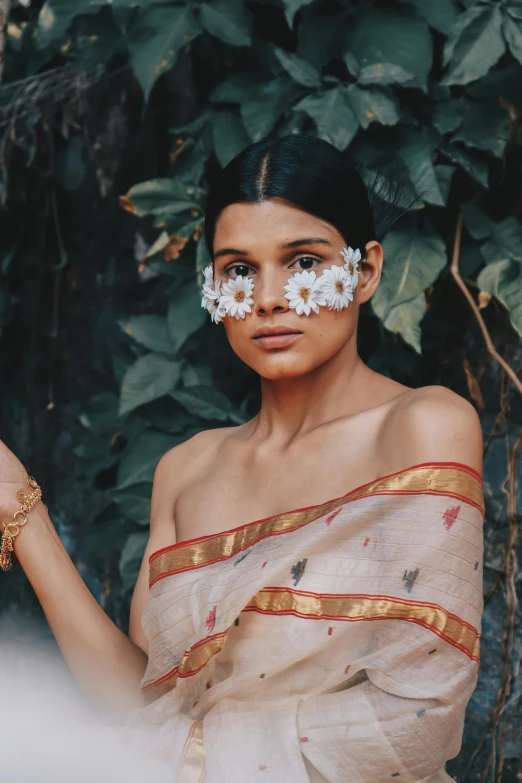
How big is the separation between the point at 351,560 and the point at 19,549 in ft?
1.81

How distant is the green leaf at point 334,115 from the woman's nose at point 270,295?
567 mm

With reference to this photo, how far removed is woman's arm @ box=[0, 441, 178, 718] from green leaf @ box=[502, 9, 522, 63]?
1225 millimetres

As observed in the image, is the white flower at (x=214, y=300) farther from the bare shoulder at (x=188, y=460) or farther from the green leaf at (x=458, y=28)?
the green leaf at (x=458, y=28)

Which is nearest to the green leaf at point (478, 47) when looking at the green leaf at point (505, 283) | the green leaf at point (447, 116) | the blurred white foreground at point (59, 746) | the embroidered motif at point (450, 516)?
the green leaf at point (447, 116)

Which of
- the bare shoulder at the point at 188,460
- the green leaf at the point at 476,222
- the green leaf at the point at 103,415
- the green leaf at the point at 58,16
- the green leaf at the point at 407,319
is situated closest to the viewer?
the bare shoulder at the point at 188,460

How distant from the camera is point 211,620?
1544 millimetres

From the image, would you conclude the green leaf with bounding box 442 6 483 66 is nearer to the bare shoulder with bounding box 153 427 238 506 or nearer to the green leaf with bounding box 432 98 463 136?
the green leaf with bounding box 432 98 463 136

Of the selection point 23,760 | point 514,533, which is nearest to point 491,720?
point 514,533

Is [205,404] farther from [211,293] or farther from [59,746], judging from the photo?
[59,746]

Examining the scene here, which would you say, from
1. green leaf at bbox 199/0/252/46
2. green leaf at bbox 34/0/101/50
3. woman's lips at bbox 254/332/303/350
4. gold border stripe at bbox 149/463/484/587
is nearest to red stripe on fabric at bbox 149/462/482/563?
gold border stripe at bbox 149/463/484/587

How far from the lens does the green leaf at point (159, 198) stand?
89.0 inches

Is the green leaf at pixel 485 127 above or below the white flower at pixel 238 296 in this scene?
below

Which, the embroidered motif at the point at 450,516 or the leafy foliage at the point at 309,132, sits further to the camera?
the leafy foliage at the point at 309,132

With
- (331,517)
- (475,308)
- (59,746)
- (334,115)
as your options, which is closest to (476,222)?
(475,308)
